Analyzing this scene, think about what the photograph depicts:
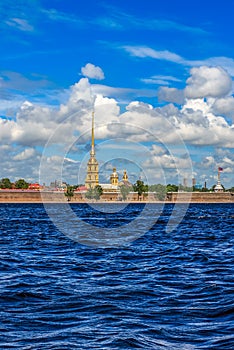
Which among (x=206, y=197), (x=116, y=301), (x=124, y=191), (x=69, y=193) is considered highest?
(x=124, y=191)

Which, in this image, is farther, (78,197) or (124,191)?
(124,191)

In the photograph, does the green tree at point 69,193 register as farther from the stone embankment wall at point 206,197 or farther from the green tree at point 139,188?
the stone embankment wall at point 206,197

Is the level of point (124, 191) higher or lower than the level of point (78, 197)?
higher

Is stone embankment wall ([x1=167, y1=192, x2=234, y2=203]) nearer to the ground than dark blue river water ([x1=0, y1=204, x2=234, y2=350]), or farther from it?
farther from it

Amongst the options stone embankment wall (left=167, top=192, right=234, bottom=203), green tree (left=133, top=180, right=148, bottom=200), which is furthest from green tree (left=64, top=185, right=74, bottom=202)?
stone embankment wall (left=167, top=192, right=234, bottom=203)

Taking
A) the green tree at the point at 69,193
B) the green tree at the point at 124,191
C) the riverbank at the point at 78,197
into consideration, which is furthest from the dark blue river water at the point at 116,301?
the green tree at the point at 124,191

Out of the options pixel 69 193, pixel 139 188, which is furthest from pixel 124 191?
pixel 69 193

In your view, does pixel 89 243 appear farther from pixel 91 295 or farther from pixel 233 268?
pixel 91 295

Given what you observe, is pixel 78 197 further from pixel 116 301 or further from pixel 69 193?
pixel 116 301

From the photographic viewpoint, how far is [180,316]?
1055 cm

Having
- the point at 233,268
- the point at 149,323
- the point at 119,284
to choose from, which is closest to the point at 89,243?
the point at 233,268

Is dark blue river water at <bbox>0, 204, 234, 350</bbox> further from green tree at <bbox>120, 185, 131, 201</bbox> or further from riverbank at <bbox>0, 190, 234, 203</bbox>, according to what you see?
green tree at <bbox>120, 185, 131, 201</bbox>

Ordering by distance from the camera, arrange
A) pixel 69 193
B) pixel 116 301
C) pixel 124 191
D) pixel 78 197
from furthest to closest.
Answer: pixel 124 191, pixel 78 197, pixel 69 193, pixel 116 301

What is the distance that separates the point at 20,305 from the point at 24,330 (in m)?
2.11
